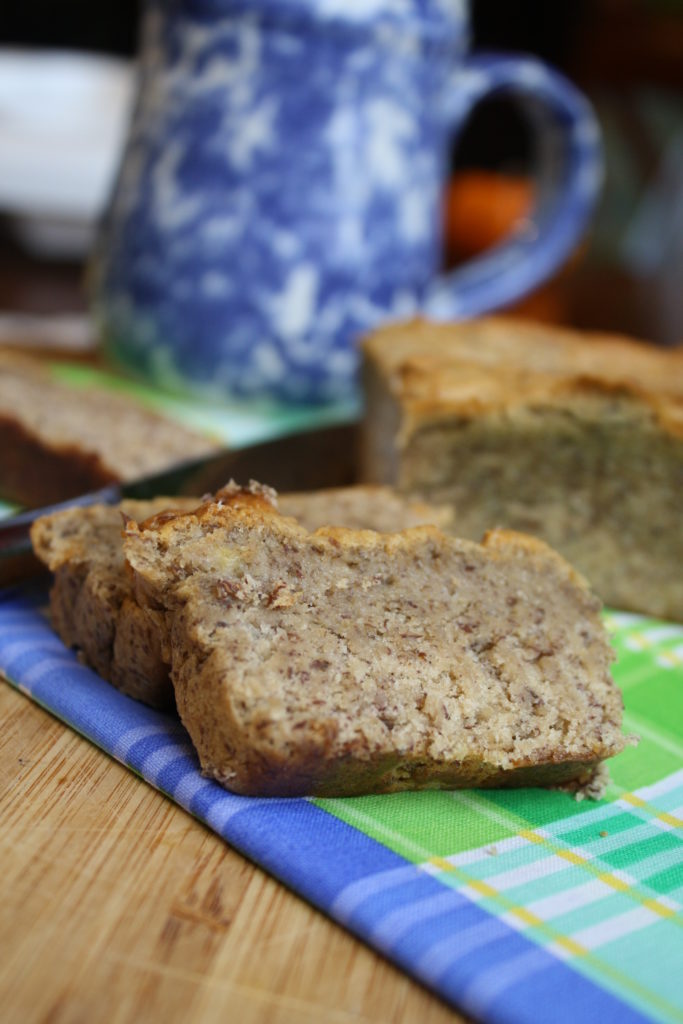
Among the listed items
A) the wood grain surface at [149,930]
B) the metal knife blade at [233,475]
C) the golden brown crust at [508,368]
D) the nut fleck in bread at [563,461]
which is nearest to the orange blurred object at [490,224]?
the golden brown crust at [508,368]

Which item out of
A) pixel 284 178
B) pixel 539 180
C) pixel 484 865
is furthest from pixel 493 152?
pixel 484 865

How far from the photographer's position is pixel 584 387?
79.3 inches

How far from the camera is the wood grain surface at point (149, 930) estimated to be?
3.31 feet

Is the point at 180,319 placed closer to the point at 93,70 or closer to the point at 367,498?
the point at 367,498

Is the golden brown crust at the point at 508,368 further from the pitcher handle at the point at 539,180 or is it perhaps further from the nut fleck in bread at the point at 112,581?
the pitcher handle at the point at 539,180

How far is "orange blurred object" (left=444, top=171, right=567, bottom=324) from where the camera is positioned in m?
3.99

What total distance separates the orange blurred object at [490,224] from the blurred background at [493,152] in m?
0.01

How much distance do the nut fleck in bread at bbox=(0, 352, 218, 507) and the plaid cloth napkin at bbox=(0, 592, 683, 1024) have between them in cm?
66

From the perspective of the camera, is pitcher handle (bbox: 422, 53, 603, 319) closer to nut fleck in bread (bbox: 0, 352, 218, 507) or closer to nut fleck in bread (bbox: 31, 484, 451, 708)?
nut fleck in bread (bbox: 0, 352, 218, 507)

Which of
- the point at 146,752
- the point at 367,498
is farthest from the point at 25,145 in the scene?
the point at 146,752

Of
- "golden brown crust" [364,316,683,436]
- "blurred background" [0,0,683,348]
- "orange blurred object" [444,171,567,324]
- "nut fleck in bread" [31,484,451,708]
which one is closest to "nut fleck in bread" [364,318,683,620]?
"golden brown crust" [364,316,683,436]

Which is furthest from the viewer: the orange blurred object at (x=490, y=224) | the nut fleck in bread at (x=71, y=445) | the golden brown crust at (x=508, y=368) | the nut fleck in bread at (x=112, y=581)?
the orange blurred object at (x=490, y=224)

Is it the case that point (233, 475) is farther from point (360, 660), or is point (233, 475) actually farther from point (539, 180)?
point (539, 180)

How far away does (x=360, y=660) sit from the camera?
4.34 feet
